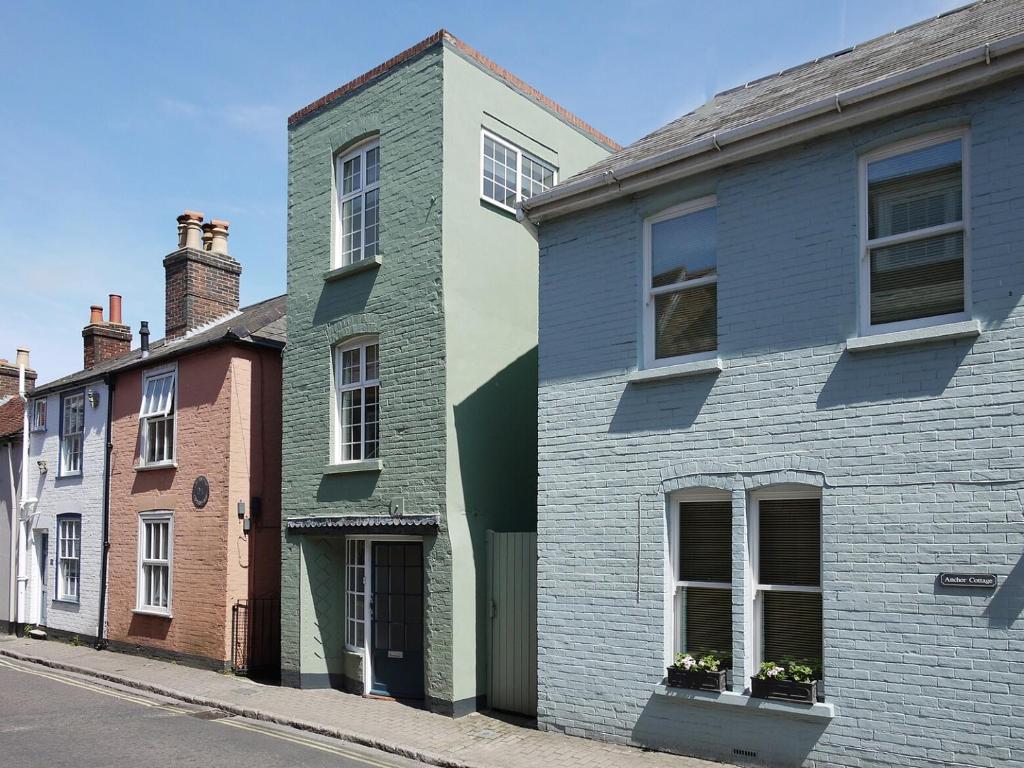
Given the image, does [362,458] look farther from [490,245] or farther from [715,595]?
[715,595]

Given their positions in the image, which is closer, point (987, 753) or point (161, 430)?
point (987, 753)

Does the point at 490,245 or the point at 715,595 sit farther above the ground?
the point at 490,245

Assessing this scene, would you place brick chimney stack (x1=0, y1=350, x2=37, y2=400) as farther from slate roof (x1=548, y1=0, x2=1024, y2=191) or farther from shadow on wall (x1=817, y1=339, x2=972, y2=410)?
shadow on wall (x1=817, y1=339, x2=972, y2=410)

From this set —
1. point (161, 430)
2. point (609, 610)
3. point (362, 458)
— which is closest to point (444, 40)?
point (362, 458)

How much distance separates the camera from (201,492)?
1691 cm

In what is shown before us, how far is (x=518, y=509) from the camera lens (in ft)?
44.3

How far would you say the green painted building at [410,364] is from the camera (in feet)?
41.5

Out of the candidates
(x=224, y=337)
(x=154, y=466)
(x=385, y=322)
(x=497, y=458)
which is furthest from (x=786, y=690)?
(x=154, y=466)

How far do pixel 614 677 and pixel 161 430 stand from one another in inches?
469

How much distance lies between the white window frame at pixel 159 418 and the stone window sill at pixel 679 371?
10.9 m

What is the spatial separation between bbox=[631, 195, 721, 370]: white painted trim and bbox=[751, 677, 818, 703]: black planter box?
10.9 feet

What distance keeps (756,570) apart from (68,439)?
17.9 m

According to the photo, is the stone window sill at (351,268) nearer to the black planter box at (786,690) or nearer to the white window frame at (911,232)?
the white window frame at (911,232)

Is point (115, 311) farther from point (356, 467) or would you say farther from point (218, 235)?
point (356, 467)
